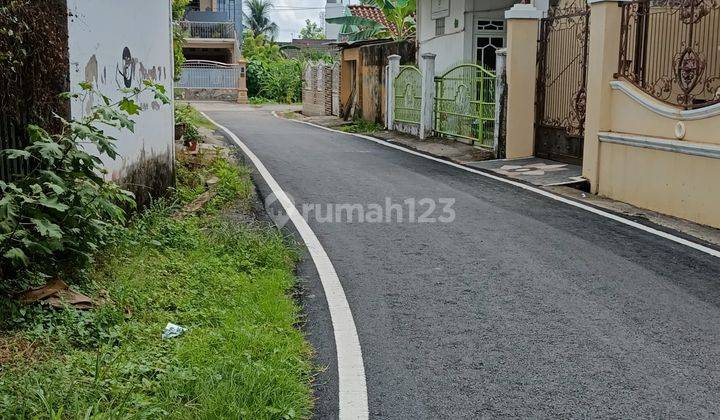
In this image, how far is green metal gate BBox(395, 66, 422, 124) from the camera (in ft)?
67.9

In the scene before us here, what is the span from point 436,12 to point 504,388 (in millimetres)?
19965

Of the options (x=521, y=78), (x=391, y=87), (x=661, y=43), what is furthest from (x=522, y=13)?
(x=391, y=87)

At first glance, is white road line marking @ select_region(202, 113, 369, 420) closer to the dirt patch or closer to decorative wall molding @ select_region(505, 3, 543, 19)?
the dirt patch

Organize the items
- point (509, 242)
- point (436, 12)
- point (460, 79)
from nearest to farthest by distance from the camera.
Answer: point (509, 242)
point (460, 79)
point (436, 12)

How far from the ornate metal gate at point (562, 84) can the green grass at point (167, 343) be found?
314 inches

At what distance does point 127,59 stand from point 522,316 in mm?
5160

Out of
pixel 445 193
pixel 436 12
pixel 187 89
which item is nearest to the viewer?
pixel 445 193

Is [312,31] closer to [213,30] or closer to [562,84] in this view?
[213,30]

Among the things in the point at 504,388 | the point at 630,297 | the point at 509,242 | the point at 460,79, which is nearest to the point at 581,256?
the point at 509,242

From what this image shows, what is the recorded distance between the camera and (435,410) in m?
4.29

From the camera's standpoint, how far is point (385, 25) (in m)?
32.4

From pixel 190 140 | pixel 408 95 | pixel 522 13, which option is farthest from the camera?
pixel 408 95

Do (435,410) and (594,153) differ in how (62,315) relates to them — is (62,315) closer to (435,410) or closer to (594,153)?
(435,410)

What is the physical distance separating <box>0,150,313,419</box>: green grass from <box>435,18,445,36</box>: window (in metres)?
16.5
